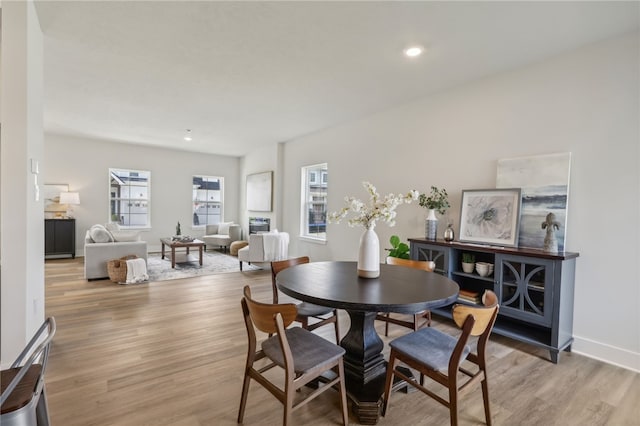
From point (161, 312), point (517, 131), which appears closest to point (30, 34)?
point (161, 312)

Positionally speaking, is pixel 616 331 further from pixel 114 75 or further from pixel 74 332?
pixel 114 75

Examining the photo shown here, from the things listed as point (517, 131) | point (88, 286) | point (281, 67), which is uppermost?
point (281, 67)

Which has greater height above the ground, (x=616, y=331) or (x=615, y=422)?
(x=616, y=331)

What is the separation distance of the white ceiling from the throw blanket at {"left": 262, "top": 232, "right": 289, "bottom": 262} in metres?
2.27

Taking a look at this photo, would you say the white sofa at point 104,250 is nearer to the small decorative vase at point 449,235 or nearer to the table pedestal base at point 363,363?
the table pedestal base at point 363,363

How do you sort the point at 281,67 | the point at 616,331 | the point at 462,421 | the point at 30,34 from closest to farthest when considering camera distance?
1. the point at 462,421
2. the point at 30,34
3. the point at 616,331
4. the point at 281,67

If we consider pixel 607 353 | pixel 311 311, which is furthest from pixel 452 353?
pixel 607 353

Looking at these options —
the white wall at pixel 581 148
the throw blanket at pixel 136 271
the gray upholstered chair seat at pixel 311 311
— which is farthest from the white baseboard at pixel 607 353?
the throw blanket at pixel 136 271

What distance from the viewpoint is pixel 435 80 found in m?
3.42

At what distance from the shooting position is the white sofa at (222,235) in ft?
25.4

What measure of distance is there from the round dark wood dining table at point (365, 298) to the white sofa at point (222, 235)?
19.2ft

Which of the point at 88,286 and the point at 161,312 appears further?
the point at 88,286

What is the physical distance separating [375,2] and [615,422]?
10.00 feet

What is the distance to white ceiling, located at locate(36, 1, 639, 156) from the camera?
228 centimetres
